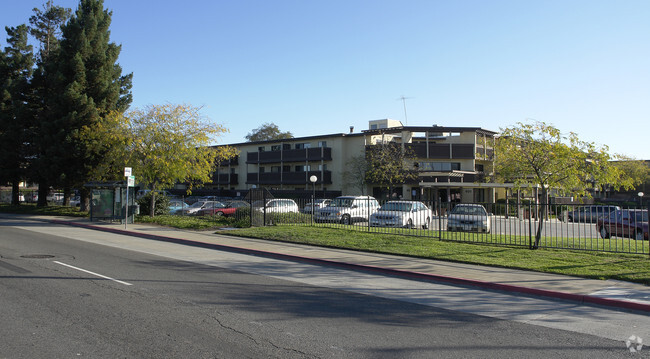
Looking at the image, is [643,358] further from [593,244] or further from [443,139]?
[443,139]

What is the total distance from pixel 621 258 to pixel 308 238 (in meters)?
9.56

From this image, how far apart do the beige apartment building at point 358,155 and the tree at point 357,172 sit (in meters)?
0.33

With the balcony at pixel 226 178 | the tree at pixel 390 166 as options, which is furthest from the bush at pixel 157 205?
the balcony at pixel 226 178

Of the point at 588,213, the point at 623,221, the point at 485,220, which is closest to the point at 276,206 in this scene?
the point at 485,220

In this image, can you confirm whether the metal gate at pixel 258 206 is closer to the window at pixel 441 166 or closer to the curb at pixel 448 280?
the curb at pixel 448 280

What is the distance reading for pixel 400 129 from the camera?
46.4 meters

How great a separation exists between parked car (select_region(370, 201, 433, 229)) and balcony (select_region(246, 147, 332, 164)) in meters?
32.2

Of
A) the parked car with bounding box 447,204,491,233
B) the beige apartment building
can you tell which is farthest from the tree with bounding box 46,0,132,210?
the beige apartment building

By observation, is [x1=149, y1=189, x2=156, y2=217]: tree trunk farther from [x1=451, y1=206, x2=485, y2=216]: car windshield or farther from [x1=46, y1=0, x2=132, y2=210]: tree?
[x1=451, y1=206, x2=485, y2=216]: car windshield

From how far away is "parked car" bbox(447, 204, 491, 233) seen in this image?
53.0ft

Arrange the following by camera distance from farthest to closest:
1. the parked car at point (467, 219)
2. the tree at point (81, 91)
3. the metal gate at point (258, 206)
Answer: the tree at point (81, 91), the metal gate at point (258, 206), the parked car at point (467, 219)

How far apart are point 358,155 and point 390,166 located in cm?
785

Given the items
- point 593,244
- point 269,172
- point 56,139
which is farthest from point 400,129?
point 593,244

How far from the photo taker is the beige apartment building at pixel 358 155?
45406mm
